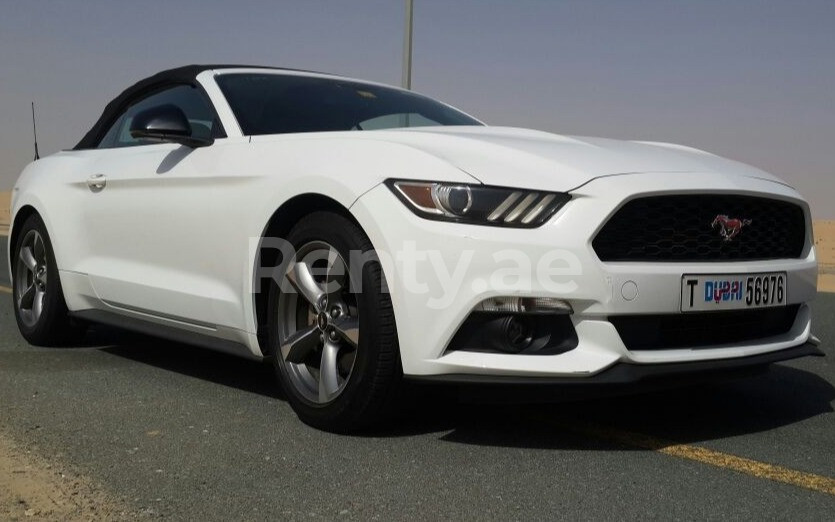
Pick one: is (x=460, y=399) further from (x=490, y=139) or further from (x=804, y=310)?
(x=804, y=310)

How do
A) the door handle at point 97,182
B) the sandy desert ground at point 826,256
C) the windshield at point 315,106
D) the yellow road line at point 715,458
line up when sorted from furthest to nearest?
the sandy desert ground at point 826,256, the door handle at point 97,182, the windshield at point 315,106, the yellow road line at point 715,458

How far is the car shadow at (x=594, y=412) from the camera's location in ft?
12.2

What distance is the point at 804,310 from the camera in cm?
412

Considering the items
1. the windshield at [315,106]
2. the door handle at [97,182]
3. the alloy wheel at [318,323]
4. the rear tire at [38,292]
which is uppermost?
the windshield at [315,106]

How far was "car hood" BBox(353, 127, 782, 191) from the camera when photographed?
348cm

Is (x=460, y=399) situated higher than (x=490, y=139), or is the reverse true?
(x=490, y=139)

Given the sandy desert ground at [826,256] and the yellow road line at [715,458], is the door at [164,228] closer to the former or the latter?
the yellow road line at [715,458]

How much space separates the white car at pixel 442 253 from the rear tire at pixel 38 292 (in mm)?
1019

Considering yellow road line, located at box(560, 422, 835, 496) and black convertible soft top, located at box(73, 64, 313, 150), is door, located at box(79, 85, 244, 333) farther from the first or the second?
yellow road line, located at box(560, 422, 835, 496)

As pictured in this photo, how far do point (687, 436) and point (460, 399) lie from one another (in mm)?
938

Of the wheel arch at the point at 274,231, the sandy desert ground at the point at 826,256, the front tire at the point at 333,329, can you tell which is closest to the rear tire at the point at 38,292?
the wheel arch at the point at 274,231

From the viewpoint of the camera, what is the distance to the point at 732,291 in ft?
12.0

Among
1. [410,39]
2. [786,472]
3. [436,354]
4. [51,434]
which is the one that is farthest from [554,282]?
[410,39]

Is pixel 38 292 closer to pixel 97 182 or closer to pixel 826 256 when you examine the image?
pixel 97 182
